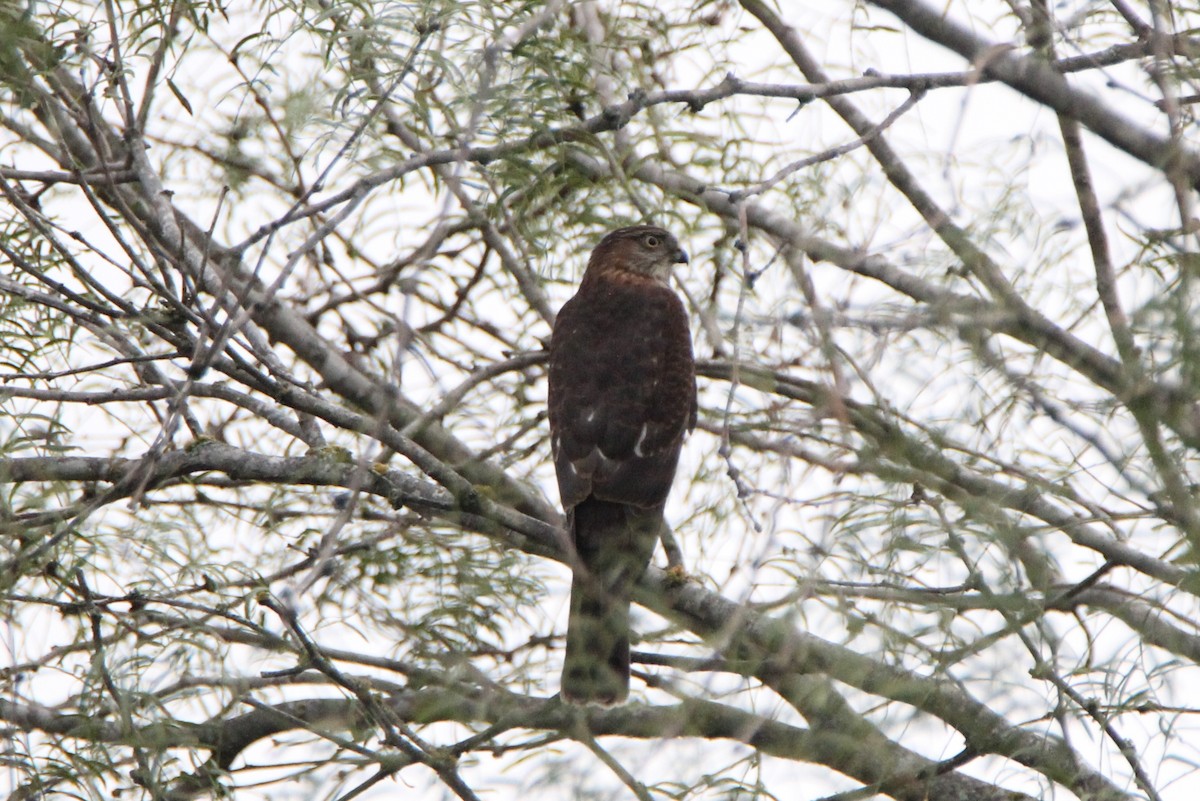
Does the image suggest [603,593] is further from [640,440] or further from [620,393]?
[620,393]

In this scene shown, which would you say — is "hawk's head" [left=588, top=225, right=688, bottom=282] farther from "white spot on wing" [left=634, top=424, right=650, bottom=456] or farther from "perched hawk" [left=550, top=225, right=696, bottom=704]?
"white spot on wing" [left=634, top=424, right=650, bottom=456]

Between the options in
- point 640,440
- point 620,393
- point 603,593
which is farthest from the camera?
point 620,393

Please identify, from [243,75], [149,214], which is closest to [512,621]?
[149,214]

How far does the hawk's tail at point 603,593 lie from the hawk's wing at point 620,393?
0.09 m

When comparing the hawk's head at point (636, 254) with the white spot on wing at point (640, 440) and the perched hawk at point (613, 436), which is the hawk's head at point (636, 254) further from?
the white spot on wing at point (640, 440)

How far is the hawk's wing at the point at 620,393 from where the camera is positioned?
17.5 ft

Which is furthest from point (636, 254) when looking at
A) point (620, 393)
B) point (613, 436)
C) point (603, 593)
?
point (603, 593)

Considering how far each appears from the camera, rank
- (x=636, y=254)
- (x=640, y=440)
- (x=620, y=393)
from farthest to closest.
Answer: (x=636, y=254) → (x=620, y=393) → (x=640, y=440)

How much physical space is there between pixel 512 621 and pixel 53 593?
158 centimetres

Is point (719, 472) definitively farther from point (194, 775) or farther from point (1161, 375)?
point (1161, 375)

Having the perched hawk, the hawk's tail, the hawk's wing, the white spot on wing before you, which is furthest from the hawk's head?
the hawk's tail

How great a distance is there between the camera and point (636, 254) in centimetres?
662

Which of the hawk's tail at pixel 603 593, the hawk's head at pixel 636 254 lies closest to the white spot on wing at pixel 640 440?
the hawk's tail at pixel 603 593

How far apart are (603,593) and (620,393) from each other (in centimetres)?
116
